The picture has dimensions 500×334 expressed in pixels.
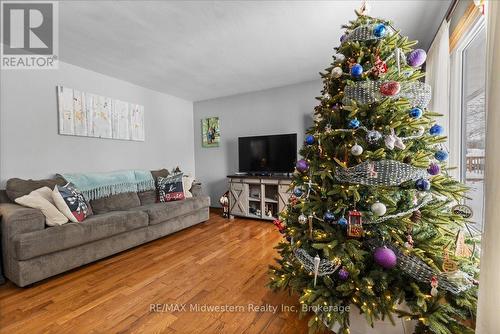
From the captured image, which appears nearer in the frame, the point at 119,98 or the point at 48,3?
the point at 48,3

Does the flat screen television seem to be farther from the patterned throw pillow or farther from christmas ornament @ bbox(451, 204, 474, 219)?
christmas ornament @ bbox(451, 204, 474, 219)

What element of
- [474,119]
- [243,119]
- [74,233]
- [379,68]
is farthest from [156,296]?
[243,119]

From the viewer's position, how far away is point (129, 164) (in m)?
3.57

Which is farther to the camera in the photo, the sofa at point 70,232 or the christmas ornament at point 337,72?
the sofa at point 70,232

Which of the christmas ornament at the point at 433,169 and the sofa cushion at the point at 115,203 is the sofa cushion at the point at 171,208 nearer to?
the sofa cushion at the point at 115,203

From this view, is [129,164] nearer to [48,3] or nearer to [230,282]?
[48,3]

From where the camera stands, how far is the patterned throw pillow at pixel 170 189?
331cm

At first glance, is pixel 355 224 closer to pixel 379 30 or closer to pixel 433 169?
pixel 433 169

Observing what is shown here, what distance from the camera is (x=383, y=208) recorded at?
1126 mm

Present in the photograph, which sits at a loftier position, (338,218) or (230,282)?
(338,218)

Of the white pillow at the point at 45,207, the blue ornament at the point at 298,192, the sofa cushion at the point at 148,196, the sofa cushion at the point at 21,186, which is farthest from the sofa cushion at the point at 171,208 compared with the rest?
→ the blue ornament at the point at 298,192

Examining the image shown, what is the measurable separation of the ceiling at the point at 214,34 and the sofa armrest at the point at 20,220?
166cm

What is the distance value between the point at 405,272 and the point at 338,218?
1.37 feet

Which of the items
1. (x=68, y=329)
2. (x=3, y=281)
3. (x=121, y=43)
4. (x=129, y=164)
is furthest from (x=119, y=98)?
(x=68, y=329)
